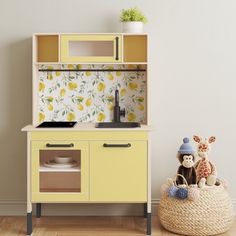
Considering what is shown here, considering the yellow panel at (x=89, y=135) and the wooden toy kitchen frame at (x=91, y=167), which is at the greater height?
the yellow panel at (x=89, y=135)

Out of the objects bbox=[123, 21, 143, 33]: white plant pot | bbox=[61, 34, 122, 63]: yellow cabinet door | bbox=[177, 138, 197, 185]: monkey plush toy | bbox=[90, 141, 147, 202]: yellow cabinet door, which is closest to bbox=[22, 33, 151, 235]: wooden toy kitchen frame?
bbox=[90, 141, 147, 202]: yellow cabinet door

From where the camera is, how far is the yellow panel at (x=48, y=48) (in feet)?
13.5

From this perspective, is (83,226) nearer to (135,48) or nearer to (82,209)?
(82,209)

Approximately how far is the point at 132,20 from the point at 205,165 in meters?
1.19

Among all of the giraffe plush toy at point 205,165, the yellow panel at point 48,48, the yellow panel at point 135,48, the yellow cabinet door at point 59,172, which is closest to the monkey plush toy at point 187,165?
the giraffe plush toy at point 205,165

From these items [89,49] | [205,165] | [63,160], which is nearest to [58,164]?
[63,160]

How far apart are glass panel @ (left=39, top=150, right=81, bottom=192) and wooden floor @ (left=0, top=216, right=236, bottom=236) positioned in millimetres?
310

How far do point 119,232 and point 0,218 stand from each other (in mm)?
984

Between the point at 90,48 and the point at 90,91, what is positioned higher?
the point at 90,48

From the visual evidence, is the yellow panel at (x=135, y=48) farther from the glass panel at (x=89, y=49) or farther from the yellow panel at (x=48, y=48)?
the yellow panel at (x=48, y=48)

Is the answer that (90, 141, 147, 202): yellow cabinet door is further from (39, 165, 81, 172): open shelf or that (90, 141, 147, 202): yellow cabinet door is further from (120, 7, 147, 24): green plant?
(120, 7, 147, 24): green plant

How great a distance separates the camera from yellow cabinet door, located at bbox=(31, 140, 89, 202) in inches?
149

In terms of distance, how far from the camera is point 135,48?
4.14 m

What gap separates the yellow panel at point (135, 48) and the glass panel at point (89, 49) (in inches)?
6.0
